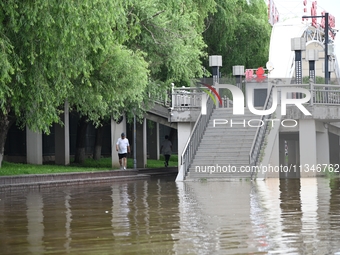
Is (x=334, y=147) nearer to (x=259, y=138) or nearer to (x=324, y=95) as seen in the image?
(x=324, y=95)

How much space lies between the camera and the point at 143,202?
20.7 meters

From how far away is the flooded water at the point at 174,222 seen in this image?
1191 centimetres

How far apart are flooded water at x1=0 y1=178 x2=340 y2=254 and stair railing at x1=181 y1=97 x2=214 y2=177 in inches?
294

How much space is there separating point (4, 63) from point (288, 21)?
45682 mm

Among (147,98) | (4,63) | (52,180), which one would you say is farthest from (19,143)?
(4,63)

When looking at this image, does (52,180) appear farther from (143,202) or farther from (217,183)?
(143,202)

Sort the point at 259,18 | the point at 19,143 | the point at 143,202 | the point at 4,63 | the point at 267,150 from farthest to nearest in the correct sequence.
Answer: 1. the point at 259,18
2. the point at 19,143
3. the point at 267,150
4. the point at 4,63
5. the point at 143,202

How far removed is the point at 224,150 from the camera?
3341cm

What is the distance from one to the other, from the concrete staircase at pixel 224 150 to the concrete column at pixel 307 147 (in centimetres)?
184

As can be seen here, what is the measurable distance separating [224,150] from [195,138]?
3.91ft

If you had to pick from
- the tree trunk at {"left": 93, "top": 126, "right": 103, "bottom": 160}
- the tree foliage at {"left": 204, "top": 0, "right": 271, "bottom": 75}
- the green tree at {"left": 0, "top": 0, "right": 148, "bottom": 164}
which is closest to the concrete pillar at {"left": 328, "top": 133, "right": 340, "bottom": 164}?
the tree foliage at {"left": 204, "top": 0, "right": 271, "bottom": 75}

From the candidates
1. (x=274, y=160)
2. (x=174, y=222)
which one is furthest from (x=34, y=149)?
(x=174, y=222)

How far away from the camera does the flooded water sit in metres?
11.9

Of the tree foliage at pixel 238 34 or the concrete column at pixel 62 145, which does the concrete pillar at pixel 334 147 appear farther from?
the concrete column at pixel 62 145
